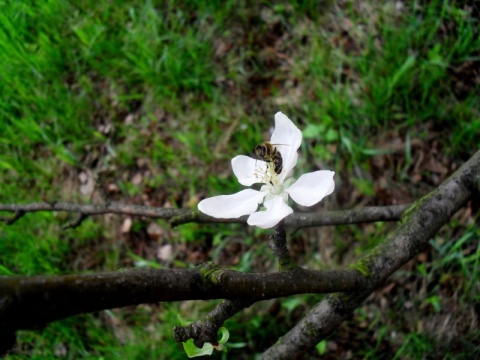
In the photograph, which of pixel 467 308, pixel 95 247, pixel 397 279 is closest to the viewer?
pixel 467 308

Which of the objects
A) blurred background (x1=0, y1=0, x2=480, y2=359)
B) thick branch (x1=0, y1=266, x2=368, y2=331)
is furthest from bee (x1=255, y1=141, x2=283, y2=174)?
blurred background (x1=0, y1=0, x2=480, y2=359)

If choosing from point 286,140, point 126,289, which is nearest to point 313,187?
point 286,140

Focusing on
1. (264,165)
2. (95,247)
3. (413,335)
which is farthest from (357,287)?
(95,247)

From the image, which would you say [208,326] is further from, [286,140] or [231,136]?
[231,136]

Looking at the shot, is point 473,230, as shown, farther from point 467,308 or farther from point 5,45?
point 5,45

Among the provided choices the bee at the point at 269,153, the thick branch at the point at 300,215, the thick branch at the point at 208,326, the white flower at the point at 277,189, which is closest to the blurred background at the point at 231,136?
the thick branch at the point at 300,215

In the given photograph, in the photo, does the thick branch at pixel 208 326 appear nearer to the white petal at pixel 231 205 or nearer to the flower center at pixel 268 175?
the white petal at pixel 231 205
